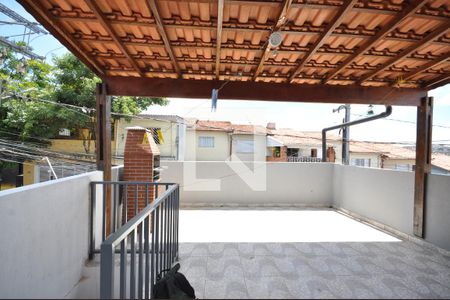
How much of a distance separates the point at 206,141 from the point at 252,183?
32.6ft

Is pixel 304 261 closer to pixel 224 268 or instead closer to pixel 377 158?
pixel 224 268

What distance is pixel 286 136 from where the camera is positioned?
16.1m

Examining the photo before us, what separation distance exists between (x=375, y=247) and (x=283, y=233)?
1.42 m

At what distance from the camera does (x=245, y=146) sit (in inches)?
645

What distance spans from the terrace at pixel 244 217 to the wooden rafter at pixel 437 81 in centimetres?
2

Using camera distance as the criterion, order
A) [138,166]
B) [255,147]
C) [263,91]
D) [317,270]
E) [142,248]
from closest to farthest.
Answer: [142,248]
[317,270]
[263,91]
[138,166]
[255,147]

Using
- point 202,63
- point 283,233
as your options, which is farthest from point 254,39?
point 283,233

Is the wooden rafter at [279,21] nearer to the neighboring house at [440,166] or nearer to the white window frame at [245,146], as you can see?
the neighboring house at [440,166]

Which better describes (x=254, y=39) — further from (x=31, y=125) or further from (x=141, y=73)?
(x=31, y=125)

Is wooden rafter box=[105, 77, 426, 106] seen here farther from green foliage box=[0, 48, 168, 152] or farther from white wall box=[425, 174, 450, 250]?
green foliage box=[0, 48, 168, 152]

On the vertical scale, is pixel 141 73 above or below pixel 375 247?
above

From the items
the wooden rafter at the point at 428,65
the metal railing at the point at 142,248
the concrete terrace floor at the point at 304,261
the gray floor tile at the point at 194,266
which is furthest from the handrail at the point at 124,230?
the wooden rafter at the point at 428,65

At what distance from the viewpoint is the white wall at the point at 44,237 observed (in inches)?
71.5

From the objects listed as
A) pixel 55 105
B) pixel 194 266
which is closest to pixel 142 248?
pixel 194 266
